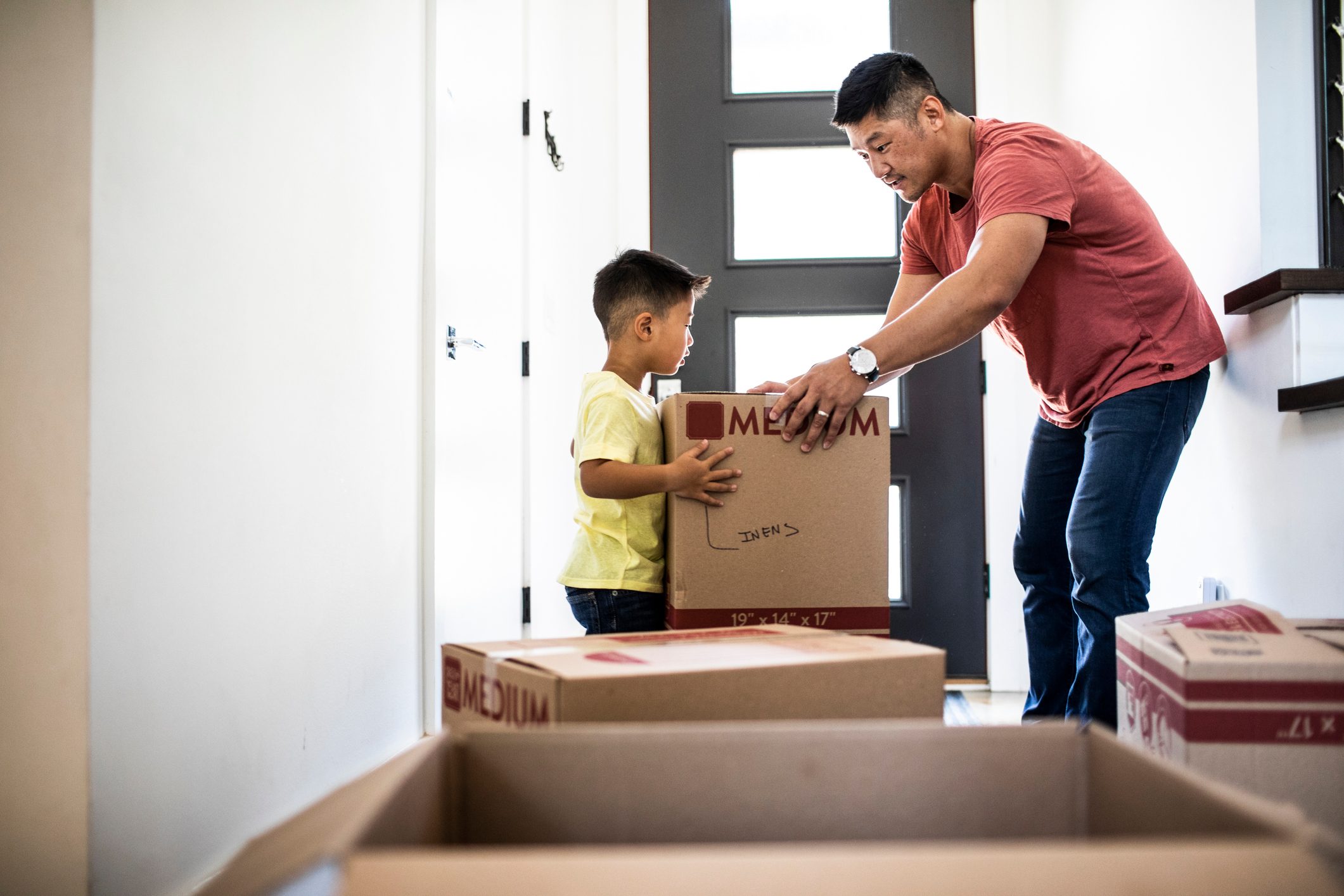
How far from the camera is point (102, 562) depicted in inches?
32.9

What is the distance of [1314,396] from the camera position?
136 cm

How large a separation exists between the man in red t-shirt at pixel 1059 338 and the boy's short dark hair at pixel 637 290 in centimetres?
28

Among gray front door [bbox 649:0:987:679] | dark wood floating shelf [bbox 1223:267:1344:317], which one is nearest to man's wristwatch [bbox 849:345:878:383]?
dark wood floating shelf [bbox 1223:267:1344:317]

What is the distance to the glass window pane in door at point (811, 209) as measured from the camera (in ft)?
9.27

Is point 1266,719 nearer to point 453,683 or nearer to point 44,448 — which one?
point 453,683

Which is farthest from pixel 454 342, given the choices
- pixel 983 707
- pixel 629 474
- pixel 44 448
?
pixel 983 707

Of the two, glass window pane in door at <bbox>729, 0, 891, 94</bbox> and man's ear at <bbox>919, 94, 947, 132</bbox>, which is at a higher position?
glass window pane in door at <bbox>729, 0, 891, 94</bbox>

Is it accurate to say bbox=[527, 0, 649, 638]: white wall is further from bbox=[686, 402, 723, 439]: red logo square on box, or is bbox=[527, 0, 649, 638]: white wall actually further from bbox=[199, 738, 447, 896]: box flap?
bbox=[199, 738, 447, 896]: box flap

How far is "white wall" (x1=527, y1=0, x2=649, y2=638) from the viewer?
97.0 inches

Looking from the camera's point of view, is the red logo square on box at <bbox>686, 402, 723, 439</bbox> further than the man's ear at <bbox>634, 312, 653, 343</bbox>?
No

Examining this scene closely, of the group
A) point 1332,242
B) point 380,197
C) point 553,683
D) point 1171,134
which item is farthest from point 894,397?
point 553,683

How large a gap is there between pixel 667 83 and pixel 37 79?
2.24 metres

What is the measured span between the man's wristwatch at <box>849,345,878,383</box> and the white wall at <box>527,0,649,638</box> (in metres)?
1.32

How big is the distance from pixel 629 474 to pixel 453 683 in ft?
1.62
